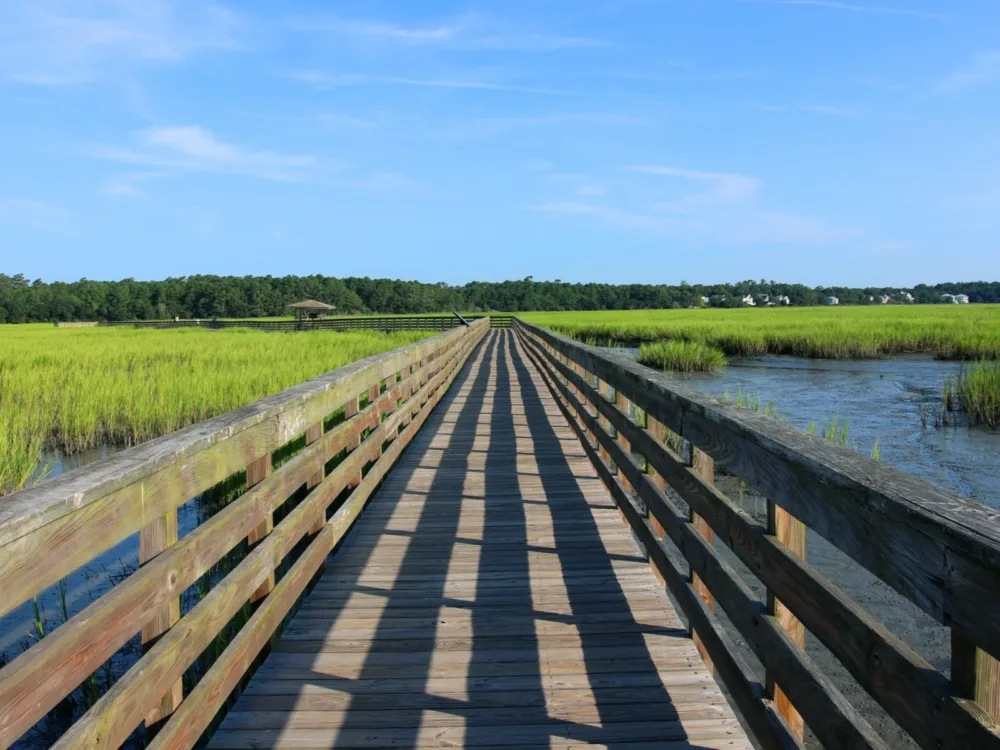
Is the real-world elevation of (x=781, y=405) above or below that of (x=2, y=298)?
below

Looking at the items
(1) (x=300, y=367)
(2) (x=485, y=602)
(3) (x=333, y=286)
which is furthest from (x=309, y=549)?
(3) (x=333, y=286)

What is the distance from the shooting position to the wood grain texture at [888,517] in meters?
1.27

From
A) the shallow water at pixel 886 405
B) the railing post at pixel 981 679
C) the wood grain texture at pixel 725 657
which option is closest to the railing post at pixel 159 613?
the wood grain texture at pixel 725 657

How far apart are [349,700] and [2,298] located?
117372mm

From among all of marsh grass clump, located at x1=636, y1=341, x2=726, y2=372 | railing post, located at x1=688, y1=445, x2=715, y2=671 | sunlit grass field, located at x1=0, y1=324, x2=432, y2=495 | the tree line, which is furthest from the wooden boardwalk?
the tree line

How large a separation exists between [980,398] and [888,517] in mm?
13519

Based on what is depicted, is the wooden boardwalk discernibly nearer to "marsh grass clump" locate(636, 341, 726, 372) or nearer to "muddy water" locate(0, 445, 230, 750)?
"muddy water" locate(0, 445, 230, 750)

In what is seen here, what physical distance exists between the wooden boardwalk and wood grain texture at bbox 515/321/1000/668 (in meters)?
1.00

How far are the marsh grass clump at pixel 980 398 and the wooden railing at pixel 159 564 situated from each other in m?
12.5

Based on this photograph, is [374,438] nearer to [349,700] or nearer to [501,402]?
[349,700]

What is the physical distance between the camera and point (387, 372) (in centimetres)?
648

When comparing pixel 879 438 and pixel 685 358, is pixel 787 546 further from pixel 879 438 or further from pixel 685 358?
pixel 685 358

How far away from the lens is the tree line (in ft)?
339

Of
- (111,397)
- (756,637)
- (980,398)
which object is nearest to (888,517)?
(756,637)
